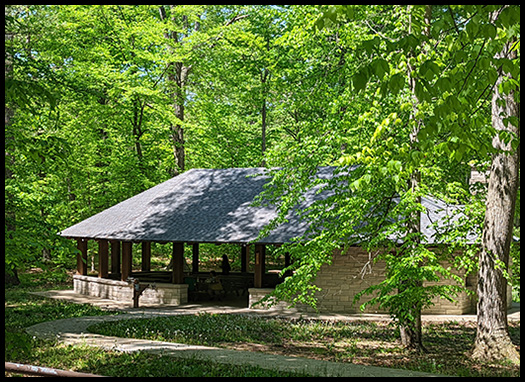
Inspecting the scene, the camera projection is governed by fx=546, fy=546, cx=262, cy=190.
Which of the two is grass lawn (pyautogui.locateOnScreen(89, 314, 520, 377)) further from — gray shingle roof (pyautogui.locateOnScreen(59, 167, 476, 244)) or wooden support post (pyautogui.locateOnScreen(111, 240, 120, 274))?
wooden support post (pyautogui.locateOnScreen(111, 240, 120, 274))

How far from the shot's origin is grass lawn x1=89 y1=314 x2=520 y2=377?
36.3 feet

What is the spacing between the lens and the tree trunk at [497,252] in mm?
11094

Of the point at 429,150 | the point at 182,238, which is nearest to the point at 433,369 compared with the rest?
the point at 429,150

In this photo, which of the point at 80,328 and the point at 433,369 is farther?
the point at 80,328

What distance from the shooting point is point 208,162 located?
33.3m

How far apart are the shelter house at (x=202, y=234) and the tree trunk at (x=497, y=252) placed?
5788 mm

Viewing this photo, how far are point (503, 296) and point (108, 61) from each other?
77.8 ft

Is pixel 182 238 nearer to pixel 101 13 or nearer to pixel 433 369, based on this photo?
pixel 433 369

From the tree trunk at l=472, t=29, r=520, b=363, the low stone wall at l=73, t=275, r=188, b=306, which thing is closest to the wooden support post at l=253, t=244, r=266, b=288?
the low stone wall at l=73, t=275, r=188, b=306

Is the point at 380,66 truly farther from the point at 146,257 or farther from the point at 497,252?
the point at 146,257

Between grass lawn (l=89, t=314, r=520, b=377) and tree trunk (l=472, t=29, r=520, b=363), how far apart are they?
0.51 m

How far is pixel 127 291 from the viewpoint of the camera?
2080cm

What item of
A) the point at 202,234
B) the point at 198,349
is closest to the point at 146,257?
the point at 202,234

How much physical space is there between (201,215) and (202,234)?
1.59m
